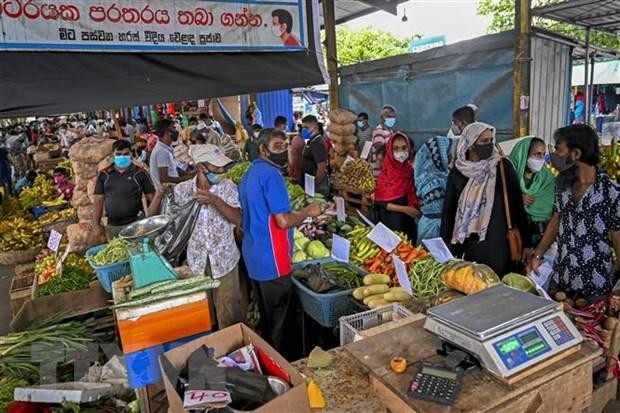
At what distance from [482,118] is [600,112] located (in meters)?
13.7

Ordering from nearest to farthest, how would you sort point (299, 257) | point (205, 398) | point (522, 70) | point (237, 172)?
point (205, 398) → point (299, 257) → point (522, 70) → point (237, 172)

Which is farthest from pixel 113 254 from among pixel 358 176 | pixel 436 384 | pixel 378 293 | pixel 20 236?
pixel 20 236

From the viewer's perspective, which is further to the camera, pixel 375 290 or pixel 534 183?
pixel 534 183

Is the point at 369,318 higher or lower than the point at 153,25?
lower

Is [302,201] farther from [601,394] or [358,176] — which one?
[601,394]

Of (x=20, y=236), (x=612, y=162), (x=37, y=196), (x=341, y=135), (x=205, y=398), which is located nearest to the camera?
(x=205, y=398)

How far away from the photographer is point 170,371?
62.9 inches

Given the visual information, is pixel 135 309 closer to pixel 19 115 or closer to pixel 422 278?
Result: pixel 19 115

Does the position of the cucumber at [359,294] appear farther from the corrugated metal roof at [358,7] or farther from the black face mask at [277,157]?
the corrugated metal roof at [358,7]

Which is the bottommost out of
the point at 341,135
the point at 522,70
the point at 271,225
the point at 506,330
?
the point at 506,330

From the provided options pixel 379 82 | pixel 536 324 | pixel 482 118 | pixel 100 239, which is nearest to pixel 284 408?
pixel 536 324

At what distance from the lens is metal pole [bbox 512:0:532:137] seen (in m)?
5.30

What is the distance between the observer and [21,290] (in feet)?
13.8

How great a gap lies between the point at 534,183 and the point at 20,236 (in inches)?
242
